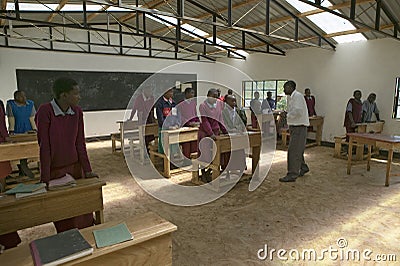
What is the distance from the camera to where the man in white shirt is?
425 cm

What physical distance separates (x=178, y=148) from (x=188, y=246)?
2.67 metres

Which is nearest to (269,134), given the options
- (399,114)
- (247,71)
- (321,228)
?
(247,71)

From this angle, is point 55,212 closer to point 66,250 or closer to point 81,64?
Result: point 66,250

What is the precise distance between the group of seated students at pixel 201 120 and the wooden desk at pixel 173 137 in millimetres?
159

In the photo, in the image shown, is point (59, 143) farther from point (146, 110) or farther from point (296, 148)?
point (146, 110)

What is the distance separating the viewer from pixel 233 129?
4375 mm

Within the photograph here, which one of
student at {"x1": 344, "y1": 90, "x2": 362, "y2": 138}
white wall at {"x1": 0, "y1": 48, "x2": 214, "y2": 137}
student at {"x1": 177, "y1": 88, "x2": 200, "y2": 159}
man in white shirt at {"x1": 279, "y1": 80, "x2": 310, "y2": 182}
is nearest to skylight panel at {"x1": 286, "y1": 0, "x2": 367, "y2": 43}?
student at {"x1": 344, "y1": 90, "x2": 362, "y2": 138}

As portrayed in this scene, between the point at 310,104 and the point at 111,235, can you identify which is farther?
the point at 310,104

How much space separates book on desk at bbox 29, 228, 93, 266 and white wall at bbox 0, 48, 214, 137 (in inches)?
287

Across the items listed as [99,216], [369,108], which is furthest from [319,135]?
[99,216]

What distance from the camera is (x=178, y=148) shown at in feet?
17.1

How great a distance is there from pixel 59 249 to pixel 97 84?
7.88 metres

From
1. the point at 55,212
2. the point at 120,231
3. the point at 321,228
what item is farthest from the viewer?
the point at 321,228

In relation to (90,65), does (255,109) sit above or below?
below
